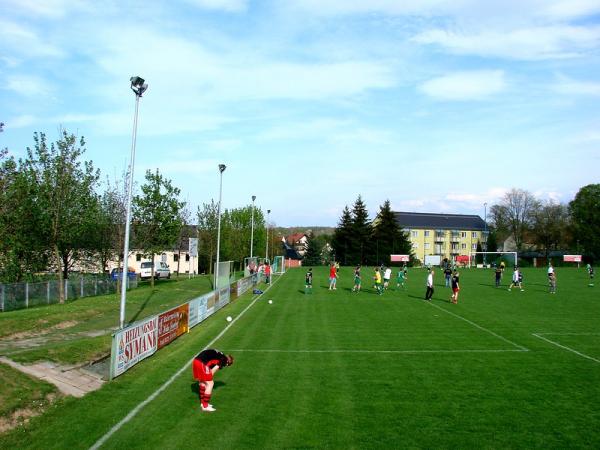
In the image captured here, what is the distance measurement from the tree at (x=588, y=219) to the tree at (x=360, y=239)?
121ft

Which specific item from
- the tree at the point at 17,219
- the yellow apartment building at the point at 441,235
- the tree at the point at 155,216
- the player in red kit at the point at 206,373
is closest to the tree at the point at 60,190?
the tree at the point at 17,219

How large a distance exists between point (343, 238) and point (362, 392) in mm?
86342

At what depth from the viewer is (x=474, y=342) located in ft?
62.2

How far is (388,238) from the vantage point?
319 ft

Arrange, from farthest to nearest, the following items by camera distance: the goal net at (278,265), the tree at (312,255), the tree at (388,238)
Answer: the tree at (312,255) < the tree at (388,238) < the goal net at (278,265)

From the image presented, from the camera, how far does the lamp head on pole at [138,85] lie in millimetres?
16047

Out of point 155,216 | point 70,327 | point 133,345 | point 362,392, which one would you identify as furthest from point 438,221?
point 362,392

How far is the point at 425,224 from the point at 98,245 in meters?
92.1

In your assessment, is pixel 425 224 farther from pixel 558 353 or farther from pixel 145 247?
pixel 558 353

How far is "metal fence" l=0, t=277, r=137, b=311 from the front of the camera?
26031mm

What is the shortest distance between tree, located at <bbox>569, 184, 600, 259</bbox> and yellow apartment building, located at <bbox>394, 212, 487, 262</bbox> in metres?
26.5

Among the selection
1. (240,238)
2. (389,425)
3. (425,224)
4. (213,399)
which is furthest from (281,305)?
(425,224)

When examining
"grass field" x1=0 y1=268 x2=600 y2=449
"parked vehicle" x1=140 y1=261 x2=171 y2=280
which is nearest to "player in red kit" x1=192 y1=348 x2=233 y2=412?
"grass field" x1=0 y1=268 x2=600 y2=449

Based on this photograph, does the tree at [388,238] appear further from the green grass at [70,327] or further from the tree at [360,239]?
the green grass at [70,327]
